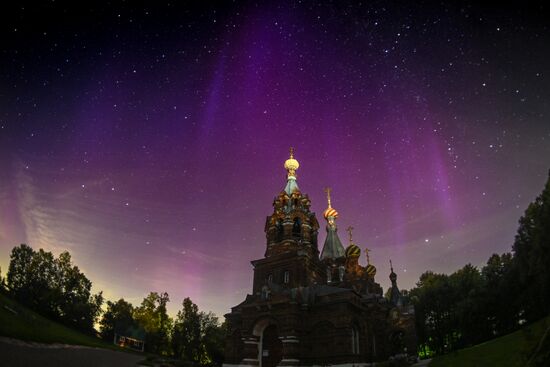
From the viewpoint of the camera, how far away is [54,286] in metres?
45.2

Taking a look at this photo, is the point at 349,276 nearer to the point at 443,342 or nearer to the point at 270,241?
the point at 270,241

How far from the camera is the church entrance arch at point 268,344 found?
28.1m

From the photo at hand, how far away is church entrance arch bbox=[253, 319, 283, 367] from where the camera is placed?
2806 cm

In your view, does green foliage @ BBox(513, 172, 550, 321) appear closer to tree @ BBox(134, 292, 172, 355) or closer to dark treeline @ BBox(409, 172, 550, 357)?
dark treeline @ BBox(409, 172, 550, 357)

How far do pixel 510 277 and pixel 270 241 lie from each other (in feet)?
76.1

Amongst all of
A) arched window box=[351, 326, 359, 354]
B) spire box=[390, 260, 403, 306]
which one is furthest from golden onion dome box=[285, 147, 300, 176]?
arched window box=[351, 326, 359, 354]

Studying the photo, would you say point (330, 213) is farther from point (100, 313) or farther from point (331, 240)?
point (100, 313)

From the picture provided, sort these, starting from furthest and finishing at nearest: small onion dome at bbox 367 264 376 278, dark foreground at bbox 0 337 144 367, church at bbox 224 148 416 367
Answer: small onion dome at bbox 367 264 376 278, church at bbox 224 148 416 367, dark foreground at bbox 0 337 144 367

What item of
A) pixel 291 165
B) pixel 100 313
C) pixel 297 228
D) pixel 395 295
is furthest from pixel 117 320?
pixel 395 295

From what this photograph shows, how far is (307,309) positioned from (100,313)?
3483 centimetres

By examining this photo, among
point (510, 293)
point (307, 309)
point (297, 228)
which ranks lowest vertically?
point (307, 309)

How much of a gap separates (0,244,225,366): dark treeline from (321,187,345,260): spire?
20291mm

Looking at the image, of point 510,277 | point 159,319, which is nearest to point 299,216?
point 510,277

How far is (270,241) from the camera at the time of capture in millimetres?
38312
